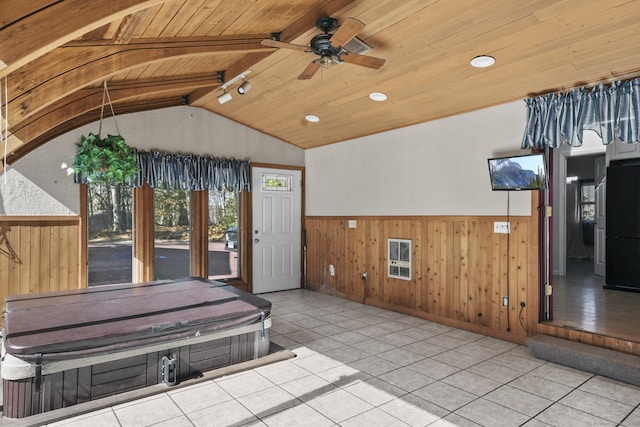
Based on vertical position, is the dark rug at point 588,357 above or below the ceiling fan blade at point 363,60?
below

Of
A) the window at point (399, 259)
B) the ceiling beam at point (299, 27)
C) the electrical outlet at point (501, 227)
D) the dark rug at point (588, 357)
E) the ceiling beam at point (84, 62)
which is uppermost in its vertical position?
the ceiling beam at point (299, 27)

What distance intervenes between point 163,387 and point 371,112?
13.3 feet

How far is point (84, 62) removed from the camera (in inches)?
110

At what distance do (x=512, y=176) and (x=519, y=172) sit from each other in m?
0.08

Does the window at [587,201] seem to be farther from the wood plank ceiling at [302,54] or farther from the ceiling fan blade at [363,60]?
the ceiling fan blade at [363,60]

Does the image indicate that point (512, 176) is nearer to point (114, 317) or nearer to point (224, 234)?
point (114, 317)

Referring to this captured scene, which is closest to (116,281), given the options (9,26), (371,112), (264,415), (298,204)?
(298,204)

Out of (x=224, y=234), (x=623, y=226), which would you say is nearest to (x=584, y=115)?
(x=623, y=226)

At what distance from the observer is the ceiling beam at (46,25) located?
1.49 metres

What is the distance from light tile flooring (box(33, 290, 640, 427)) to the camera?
8.68 ft

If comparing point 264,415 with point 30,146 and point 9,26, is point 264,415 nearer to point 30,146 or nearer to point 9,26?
point 9,26

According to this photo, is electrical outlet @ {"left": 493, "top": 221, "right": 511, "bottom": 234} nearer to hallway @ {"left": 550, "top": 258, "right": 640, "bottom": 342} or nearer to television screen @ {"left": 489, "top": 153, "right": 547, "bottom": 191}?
television screen @ {"left": 489, "top": 153, "right": 547, "bottom": 191}

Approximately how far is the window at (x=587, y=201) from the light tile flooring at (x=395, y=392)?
6.72 m

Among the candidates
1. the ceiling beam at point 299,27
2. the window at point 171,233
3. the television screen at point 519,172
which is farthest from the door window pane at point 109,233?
the television screen at point 519,172
